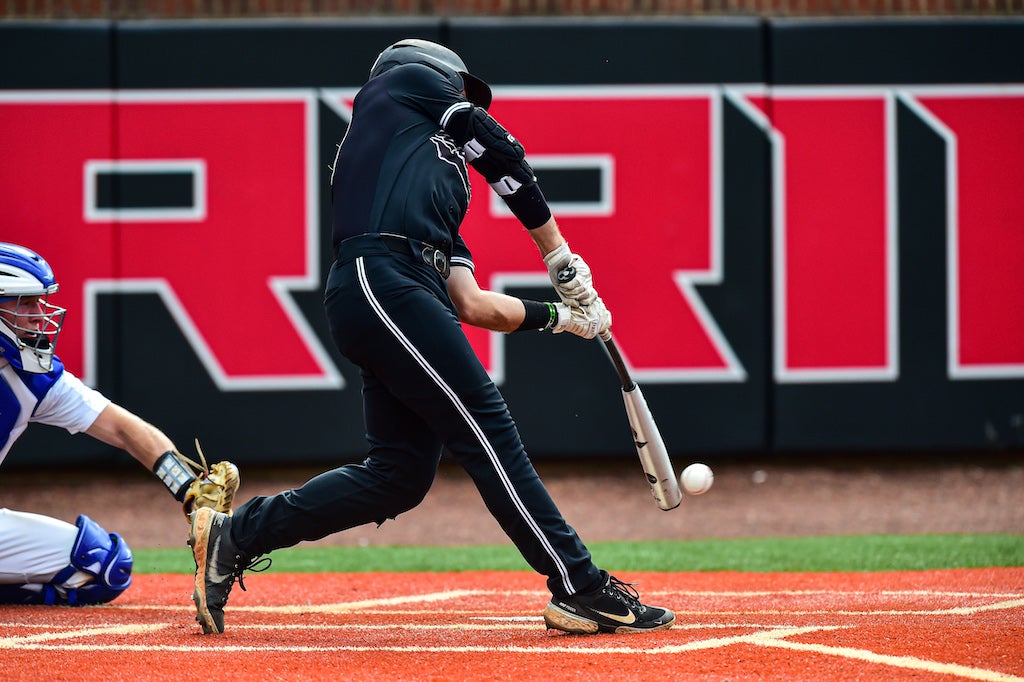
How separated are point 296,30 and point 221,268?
1858mm

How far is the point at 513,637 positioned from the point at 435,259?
124 cm

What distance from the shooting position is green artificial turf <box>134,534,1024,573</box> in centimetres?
658

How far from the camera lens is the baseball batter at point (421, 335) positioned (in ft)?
12.6

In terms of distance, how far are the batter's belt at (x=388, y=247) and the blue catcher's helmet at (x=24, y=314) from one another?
135cm

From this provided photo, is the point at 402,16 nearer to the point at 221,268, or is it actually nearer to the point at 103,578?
the point at 221,268

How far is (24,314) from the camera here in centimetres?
456

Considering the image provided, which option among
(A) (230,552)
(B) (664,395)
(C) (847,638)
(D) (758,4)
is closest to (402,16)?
(D) (758,4)

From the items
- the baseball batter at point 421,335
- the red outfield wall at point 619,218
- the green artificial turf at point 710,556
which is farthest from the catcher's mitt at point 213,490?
the red outfield wall at point 619,218

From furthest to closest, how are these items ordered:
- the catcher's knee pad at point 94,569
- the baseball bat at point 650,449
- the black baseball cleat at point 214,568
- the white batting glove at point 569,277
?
the catcher's knee pad at point 94,569 → the baseball bat at point 650,449 → the white batting glove at point 569,277 → the black baseball cleat at point 214,568

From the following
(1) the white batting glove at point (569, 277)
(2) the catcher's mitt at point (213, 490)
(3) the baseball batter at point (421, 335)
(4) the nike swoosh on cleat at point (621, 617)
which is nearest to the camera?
(3) the baseball batter at point (421, 335)

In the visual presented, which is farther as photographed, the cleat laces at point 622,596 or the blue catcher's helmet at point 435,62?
the blue catcher's helmet at point 435,62

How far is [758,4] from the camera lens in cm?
974

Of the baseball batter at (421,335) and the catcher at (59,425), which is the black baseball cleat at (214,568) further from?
the catcher at (59,425)

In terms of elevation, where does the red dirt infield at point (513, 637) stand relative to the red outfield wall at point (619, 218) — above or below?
below
